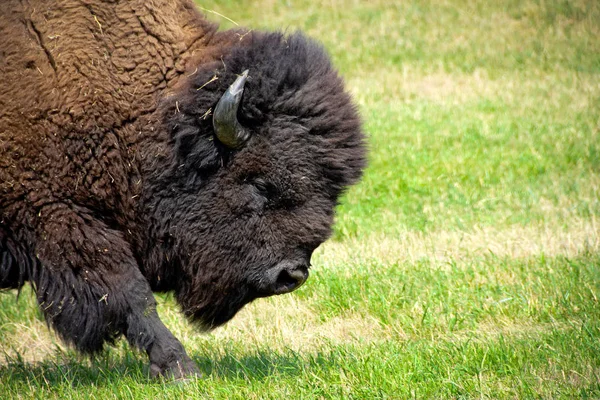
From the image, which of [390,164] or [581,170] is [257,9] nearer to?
[390,164]

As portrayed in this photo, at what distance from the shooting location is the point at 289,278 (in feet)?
16.0

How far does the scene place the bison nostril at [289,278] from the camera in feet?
15.8

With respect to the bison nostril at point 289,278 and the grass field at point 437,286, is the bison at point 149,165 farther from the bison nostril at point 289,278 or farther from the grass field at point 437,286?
the grass field at point 437,286

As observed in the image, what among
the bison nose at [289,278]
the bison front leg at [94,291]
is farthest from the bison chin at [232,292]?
the bison front leg at [94,291]

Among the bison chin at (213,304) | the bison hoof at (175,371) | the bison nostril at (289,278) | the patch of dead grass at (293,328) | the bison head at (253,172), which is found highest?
the bison head at (253,172)

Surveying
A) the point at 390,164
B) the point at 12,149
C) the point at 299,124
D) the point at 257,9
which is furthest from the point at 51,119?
the point at 257,9

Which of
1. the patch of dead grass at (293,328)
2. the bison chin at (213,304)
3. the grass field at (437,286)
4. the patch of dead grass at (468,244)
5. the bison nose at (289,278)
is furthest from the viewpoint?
the patch of dead grass at (468,244)

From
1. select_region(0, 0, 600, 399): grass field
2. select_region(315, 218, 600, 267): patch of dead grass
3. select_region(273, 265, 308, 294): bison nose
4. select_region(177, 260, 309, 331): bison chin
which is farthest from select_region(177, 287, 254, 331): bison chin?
select_region(315, 218, 600, 267): patch of dead grass

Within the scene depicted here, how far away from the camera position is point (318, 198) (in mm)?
4887

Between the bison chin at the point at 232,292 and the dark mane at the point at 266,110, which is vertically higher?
the dark mane at the point at 266,110

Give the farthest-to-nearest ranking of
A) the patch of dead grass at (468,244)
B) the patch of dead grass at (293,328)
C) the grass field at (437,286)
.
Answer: the patch of dead grass at (468,244) < the patch of dead grass at (293,328) < the grass field at (437,286)

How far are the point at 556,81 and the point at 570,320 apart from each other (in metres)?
9.56

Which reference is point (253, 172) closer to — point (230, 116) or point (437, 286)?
point (230, 116)

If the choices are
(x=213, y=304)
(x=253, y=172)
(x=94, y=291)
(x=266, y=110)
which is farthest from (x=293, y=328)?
(x=266, y=110)
